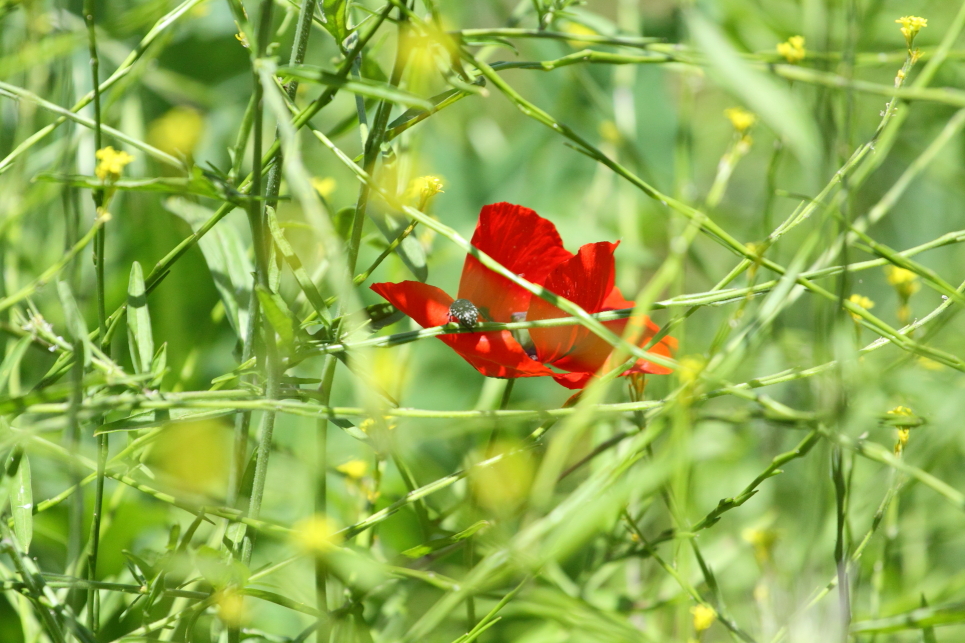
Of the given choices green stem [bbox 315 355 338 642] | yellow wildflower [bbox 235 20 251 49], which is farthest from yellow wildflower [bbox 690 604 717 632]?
yellow wildflower [bbox 235 20 251 49]

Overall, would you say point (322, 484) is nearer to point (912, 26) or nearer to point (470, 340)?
point (470, 340)

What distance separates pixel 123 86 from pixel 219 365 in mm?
174

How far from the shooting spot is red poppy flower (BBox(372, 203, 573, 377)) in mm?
251

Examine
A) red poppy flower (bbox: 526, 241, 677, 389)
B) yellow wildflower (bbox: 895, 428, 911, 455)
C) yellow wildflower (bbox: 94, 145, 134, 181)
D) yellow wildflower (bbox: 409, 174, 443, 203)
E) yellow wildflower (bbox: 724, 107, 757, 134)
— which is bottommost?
yellow wildflower (bbox: 895, 428, 911, 455)

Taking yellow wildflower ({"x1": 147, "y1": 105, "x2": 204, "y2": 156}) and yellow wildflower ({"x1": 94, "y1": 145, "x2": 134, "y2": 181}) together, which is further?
yellow wildflower ({"x1": 147, "y1": 105, "x2": 204, "y2": 156})

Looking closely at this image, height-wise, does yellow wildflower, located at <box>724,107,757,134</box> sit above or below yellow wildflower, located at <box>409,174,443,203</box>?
above

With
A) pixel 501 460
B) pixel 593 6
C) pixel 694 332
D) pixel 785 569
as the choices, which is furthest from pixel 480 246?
pixel 593 6

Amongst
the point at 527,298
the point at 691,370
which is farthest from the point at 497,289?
the point at 691,370

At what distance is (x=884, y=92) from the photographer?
190 millimetres

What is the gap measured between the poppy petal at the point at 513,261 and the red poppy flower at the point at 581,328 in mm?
10

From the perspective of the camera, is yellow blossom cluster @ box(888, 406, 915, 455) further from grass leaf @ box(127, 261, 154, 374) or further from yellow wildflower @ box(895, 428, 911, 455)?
grass leaf @ box(127, 261, 154, 374)

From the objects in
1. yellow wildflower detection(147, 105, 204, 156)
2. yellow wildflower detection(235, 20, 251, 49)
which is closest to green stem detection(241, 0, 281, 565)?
yellow wildflower detection(235, 20, 251, 49)

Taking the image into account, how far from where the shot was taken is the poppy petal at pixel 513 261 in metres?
0.28

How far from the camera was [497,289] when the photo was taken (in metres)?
0.30
